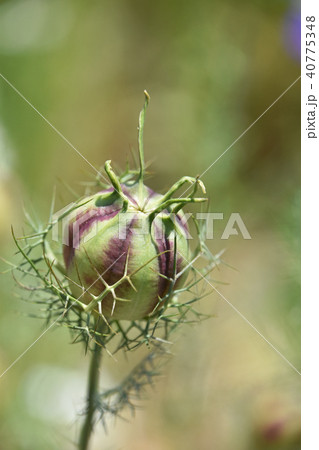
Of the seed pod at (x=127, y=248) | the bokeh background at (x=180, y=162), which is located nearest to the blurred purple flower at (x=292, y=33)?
the bokeh background at (x=180, y=162)

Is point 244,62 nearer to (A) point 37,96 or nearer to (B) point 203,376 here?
(A) point 37,96

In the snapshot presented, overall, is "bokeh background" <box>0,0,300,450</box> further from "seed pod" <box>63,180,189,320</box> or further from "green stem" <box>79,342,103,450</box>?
"seed pod" <box>63,180,189,320</box>

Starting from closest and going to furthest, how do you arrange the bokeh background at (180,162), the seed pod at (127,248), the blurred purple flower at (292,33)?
the seed pod at (127,248), the bokeh background at (180,162), the blurred purple flower at (292,33)

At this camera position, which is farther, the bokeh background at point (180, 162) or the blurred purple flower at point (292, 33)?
the blurred purple flower at point (292, 33)

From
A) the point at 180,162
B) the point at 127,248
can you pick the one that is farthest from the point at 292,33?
the point at 127,248

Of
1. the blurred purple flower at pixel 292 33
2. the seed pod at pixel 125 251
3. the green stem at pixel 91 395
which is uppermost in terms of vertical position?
the blurred purple flower at pixel 292 33

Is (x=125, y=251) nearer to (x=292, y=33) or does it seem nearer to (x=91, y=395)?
(x=91, y=395)

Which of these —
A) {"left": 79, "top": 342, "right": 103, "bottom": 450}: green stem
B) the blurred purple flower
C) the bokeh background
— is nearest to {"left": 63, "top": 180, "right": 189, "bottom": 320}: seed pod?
{"left": 79, "top": 342, "right": 103, "bottom": 450}: green stem

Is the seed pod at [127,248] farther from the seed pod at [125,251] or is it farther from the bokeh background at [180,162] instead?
the bokeh background at [180,162]

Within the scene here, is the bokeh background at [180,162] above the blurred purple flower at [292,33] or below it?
below
